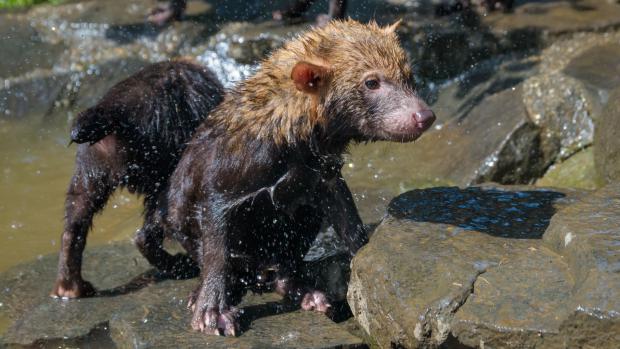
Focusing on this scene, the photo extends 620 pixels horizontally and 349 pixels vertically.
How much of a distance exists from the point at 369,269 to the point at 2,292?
3147 millimetres

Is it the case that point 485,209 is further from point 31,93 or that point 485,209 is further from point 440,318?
point 31,93

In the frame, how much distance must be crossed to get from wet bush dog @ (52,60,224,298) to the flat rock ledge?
A: 1.58 meters

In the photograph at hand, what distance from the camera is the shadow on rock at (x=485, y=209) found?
5559 millimetres

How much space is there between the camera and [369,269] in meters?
5.27

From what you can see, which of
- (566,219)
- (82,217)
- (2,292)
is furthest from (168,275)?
(566,219)

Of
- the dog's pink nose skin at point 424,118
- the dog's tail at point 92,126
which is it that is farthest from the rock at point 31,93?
the dog's pink nose skin at point 424,118

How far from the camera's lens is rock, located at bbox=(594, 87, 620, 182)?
23.3ft

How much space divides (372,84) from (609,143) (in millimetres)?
2478

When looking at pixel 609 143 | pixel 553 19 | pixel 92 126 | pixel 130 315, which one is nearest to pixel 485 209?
pixel 609 143

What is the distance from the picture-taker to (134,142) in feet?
20.9

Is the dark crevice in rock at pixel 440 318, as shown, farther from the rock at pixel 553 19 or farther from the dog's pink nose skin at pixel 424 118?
the rock at pixel 553 19

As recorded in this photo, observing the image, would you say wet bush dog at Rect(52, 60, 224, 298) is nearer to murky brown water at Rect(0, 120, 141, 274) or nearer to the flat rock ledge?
murky brown water at Rect(0, 120, 141, 274)

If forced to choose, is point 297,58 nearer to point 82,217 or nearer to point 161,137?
point 161,137

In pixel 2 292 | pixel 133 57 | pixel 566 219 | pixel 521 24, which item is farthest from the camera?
pixel 133 57
